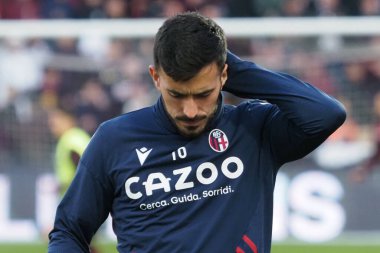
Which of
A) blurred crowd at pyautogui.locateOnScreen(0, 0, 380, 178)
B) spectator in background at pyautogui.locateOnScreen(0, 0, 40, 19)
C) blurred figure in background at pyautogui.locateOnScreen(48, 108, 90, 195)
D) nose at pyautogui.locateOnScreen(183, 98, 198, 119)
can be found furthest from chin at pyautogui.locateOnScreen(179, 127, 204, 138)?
spectator in background at pyautogui.locateOnScreen(0, 0, 40, 19)

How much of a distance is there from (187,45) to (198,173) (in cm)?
48

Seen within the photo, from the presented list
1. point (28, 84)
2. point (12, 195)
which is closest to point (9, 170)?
point (12, 195)

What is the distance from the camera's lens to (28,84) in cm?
1091

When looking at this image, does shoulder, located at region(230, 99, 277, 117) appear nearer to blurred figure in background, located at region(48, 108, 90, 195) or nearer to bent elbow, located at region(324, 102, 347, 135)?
bent elbow, located at region(324, 102, 347, 135)

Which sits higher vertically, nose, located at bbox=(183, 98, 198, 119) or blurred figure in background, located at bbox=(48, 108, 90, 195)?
blurred figure in background, located at bbox=(48, 108, 90, 195)

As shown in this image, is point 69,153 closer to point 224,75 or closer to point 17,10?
point 17,10

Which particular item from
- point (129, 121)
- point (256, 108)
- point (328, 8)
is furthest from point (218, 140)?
point (328, 8)

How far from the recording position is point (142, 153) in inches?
145

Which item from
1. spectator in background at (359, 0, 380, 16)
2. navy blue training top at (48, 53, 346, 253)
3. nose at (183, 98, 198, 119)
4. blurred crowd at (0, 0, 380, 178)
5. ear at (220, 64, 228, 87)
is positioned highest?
spectator in background at (359, 0, 380, 16)

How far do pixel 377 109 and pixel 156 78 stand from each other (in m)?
7.85

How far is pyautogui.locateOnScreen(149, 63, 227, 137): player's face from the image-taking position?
344 cm

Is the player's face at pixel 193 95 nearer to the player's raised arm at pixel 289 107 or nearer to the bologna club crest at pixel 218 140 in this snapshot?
the bologna club crest at pixel 218 140

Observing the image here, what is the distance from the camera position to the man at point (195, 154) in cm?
347

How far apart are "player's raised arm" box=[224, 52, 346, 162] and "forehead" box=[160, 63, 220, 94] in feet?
0.95
